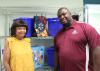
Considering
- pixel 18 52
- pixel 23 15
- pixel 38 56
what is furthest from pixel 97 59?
pixel 23 15

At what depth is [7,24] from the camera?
3453 mm

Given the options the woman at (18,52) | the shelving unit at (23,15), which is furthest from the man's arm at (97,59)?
the shelving unit at (23,15)

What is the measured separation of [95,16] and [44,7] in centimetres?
87

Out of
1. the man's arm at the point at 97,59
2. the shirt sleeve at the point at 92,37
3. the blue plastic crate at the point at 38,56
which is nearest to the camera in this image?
the man's arm at the point at 97,59

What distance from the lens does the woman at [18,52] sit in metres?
2.73

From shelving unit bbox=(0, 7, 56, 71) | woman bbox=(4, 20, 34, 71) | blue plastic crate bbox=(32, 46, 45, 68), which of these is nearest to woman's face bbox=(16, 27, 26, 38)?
woman bbox=(4, 20, 34, 71)

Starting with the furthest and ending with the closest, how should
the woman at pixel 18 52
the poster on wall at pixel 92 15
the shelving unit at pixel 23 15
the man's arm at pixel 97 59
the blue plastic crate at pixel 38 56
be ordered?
the poster on wall at pixel 92 15, the shelving unit at pixel 23 15, the blue plastic crate at pixel 38 56, the woman at pixel 18 52, the man's arm at pixel 97 59

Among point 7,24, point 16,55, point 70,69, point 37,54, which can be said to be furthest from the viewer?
point 7,24

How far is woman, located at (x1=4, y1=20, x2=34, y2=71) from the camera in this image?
2.73 m

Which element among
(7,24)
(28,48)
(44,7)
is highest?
(44,7)

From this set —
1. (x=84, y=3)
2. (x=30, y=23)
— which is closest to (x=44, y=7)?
(x=30, y=23)

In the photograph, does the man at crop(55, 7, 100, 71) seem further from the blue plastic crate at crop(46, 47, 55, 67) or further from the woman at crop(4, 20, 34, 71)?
the blue plastic crate at crop(46, 47, 55, 67)

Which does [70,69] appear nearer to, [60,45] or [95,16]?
[60,45]

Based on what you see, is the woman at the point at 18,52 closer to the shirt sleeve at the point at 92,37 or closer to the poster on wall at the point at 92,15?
the shirt sleeve at the point at 92,37
